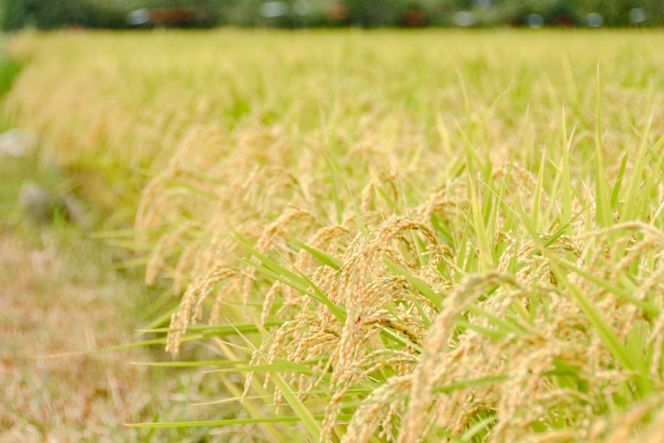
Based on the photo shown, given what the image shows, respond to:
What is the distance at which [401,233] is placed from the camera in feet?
4.38

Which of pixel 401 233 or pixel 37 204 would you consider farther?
pixel 37 204

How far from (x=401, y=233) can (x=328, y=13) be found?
45.5 feet

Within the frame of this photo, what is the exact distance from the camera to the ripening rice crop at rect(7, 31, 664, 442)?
979 millimetres

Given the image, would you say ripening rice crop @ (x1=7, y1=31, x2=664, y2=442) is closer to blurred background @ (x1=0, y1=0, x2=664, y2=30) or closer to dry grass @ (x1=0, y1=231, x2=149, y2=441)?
dry grass @ (x1=0, y1=231, x2=149, y2=441)

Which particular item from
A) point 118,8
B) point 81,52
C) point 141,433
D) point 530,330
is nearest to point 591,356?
point 530,330

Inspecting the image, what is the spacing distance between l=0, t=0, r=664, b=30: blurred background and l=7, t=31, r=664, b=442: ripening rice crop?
875cm

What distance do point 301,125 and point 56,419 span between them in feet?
A: 4.35

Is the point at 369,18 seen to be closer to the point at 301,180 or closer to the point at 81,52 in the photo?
the point at 81,52

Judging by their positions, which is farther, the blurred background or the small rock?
the blurred background

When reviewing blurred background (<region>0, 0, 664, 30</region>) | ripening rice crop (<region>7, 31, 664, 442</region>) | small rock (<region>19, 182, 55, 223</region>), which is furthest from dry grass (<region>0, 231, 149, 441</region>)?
blurred background (<region>0, 0, 664, 30</region>)

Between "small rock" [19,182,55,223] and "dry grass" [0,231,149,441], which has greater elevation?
"small rock" [19,182,55,223]

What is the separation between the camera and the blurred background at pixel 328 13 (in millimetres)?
13461

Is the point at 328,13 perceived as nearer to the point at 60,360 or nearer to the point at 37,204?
the point at 37,204

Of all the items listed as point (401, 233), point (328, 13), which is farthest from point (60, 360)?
point (328, 13)
